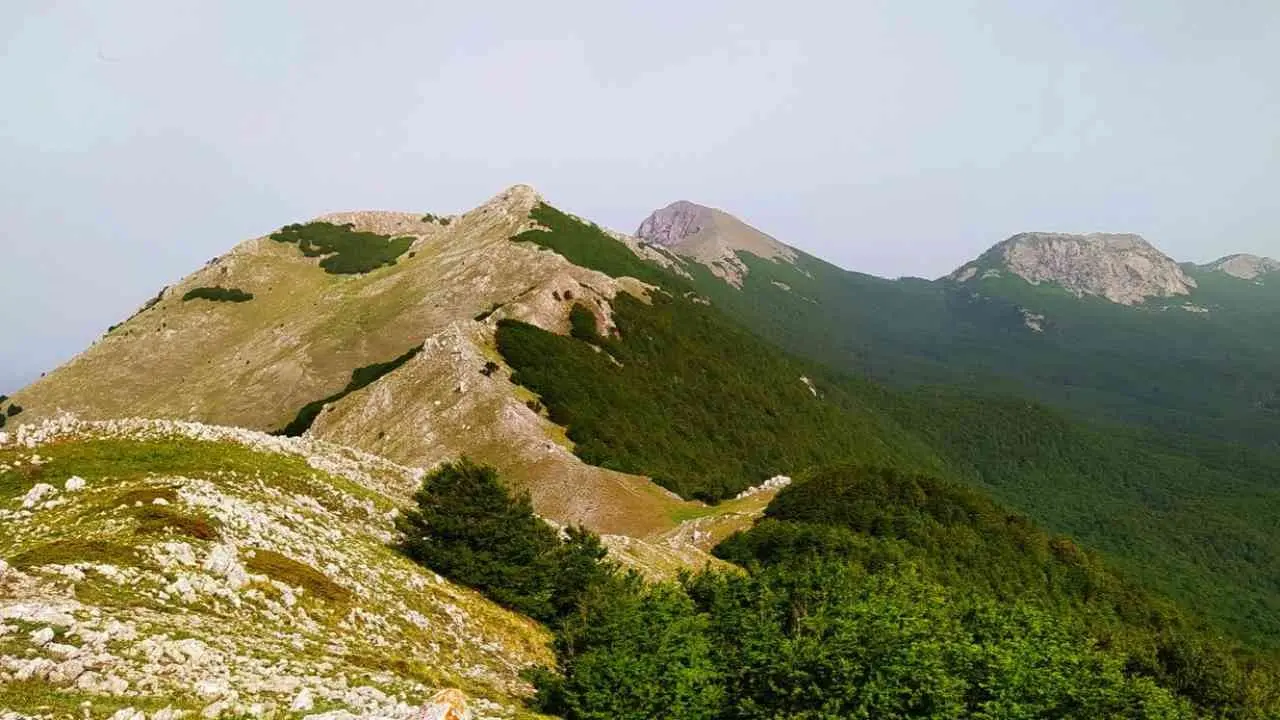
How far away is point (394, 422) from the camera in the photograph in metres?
72.2

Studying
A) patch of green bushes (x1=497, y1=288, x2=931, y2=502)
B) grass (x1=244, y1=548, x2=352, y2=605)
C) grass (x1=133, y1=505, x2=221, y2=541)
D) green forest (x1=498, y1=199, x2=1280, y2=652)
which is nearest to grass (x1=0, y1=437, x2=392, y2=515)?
grass (x1=133, y1=505, x2=221, y2=541)

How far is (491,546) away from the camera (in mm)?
28891

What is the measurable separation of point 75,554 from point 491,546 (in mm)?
14069

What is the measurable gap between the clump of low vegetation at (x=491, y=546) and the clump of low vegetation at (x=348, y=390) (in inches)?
2266

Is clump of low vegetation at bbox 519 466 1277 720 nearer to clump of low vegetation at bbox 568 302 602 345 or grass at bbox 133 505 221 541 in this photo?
grass at bbox 133 505 221 541

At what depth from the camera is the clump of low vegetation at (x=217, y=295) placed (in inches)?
5399

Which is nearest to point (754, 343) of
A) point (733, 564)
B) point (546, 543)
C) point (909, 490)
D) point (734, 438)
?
point (734, 438)

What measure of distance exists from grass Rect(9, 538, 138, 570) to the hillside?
6cm

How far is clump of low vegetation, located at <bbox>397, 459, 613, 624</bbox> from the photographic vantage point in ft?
92.2

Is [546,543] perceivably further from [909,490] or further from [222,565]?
[909,490]

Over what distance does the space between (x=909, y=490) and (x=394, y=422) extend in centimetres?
5361

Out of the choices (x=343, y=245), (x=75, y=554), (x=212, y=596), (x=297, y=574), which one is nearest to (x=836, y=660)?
(x=297, y=574)

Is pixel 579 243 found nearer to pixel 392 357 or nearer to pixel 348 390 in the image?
pixel 392 357

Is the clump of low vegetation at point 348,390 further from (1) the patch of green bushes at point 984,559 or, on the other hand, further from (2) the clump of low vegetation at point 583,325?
(1) the patch of green bushes at point 984,559
